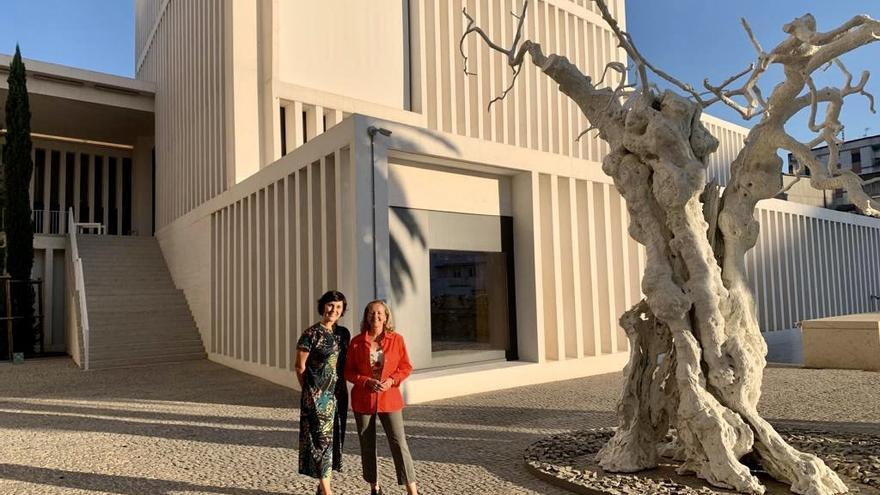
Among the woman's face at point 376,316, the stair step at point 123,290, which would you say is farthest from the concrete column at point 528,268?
the stair step at point 123,290

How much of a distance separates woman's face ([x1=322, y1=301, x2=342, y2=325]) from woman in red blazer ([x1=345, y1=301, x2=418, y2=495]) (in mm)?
211

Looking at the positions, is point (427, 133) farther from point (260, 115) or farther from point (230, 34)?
point (230, 34)

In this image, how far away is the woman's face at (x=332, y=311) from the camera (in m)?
4.25

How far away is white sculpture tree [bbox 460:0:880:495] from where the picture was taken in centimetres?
460

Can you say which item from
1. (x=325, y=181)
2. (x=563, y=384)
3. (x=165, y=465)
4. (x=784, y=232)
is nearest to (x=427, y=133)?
(x=325, y=181)

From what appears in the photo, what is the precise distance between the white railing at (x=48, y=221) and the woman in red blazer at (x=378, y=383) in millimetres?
23128

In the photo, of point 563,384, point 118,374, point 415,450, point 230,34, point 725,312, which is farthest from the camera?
point 230,34

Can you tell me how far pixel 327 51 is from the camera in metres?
15.8

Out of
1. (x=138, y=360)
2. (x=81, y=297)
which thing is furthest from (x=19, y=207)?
(x=138, y=360)

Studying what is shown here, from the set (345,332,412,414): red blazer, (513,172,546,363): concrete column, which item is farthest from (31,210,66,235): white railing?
(345,332,412,414): red blazer

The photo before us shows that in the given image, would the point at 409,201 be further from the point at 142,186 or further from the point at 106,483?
the point at 142,186

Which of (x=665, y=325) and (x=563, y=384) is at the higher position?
(x=665, y=325)

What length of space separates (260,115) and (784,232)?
1677cm

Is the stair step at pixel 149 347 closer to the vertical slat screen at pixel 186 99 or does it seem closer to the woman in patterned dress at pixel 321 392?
the vertical slat screen at pixel 186 99
